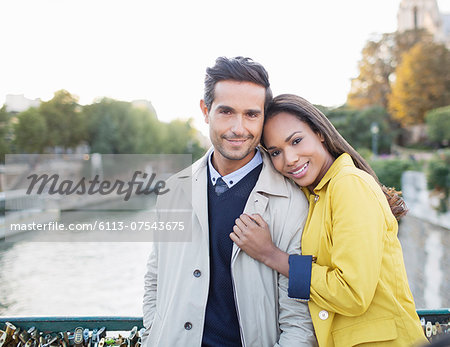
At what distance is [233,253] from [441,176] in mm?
11566


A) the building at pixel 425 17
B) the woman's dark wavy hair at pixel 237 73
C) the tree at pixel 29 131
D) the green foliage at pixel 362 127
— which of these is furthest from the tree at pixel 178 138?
the woman's dark wavy hair at pixel 237 73

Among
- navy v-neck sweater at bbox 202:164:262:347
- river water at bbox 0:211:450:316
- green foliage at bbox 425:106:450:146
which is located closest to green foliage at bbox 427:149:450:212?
river water at bbox 0:211:450:316

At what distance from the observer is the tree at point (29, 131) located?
22.4m

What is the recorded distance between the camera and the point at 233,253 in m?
1.93

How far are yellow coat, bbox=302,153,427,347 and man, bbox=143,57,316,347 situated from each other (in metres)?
0.14

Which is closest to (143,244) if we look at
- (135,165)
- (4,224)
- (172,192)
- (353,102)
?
(4,224)

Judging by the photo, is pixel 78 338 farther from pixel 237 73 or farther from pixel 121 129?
pixel 121 129

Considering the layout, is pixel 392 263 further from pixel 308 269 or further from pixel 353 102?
pixel 353 102

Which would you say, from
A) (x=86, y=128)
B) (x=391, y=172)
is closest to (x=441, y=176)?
(x=391, y=172)

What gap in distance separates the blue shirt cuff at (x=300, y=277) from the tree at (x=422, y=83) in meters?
36.7

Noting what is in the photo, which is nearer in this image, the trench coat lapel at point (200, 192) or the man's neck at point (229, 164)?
the trench coat lapel at point (200, 192)

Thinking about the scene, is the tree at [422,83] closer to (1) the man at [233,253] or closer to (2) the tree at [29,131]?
(2) the tree at [29,131]

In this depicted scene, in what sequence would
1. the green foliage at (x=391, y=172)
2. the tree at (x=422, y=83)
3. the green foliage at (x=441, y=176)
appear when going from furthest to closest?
the tree at (x=422, y=83) < the green foliage at (x=391, y=172) < the green foliage at (x=441, y=176)

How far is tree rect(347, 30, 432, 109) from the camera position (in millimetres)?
40625
